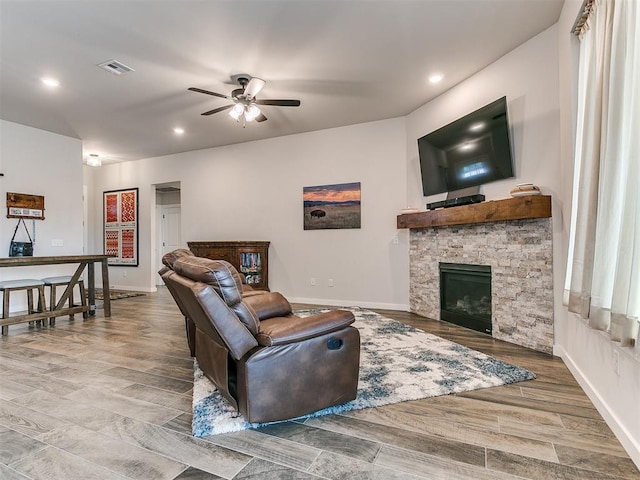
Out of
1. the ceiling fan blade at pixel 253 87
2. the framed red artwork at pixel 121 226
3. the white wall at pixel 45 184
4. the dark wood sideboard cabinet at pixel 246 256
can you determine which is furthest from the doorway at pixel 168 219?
the ceiling fan blade at pixel 253 87

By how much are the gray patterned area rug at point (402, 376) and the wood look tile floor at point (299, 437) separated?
0.26 ft

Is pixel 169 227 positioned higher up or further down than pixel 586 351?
higher up

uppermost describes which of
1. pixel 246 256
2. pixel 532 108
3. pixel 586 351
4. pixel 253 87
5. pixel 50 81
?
pixel 50 81

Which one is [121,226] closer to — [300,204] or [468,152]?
[300,204]

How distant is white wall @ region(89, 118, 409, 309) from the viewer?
5.17 metres

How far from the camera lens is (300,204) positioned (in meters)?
5.79

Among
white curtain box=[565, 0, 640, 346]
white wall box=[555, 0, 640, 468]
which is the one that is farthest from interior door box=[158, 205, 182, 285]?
white curtain box=[565, 0, 640, 346]

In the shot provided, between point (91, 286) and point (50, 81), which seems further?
point (91, 286)

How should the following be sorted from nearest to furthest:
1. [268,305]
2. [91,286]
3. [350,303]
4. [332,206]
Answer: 1. [268,305]
2. [91,286]
3. [350,303]
4. [332,206]

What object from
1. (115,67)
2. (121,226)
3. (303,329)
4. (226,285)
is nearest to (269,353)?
(303,329)

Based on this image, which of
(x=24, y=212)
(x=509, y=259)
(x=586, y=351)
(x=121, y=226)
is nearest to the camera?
(x=586, y=351)

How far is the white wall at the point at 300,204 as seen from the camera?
17.0 ft

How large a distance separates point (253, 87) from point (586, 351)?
11.7 ft

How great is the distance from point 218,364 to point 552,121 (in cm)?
334
